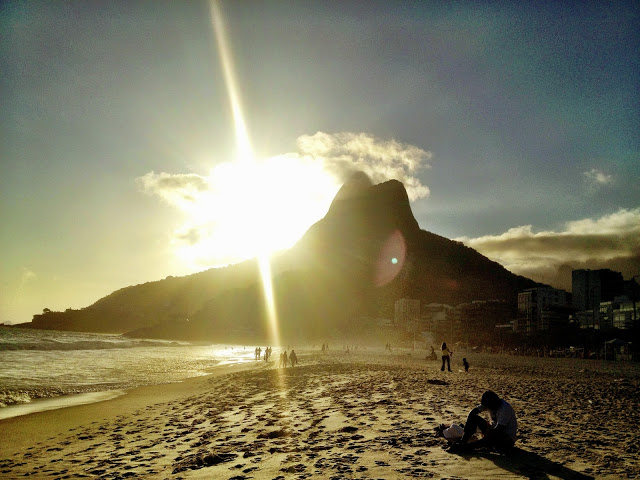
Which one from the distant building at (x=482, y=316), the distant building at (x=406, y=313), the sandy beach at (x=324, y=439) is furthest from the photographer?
the distant building at (x=406, y=313)

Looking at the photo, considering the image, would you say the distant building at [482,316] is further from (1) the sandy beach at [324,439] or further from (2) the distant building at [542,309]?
(1) the sandy beach at [324,439]

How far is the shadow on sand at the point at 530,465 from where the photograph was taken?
5578mm

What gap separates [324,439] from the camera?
26.6ft

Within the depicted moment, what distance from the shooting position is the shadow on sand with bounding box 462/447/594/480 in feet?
18.3

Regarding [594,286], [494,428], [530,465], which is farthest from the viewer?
[594,286]

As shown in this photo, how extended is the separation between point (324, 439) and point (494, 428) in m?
3.19

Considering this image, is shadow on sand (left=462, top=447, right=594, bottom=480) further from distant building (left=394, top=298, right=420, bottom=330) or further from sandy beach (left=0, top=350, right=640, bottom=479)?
distant building (left=394, top=298, right=420, bottom=330)

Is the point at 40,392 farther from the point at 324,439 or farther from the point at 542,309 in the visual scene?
the point at 542,309

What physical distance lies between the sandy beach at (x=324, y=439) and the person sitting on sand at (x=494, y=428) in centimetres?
18

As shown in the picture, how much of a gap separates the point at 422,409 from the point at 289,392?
758 centimetres

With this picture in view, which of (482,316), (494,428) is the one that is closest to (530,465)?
(494,428)

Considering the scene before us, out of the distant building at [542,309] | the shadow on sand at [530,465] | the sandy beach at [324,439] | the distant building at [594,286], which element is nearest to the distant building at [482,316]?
the distant building at [542,309]

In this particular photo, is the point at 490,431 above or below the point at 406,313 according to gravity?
above

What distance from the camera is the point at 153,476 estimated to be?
6.77 meters
